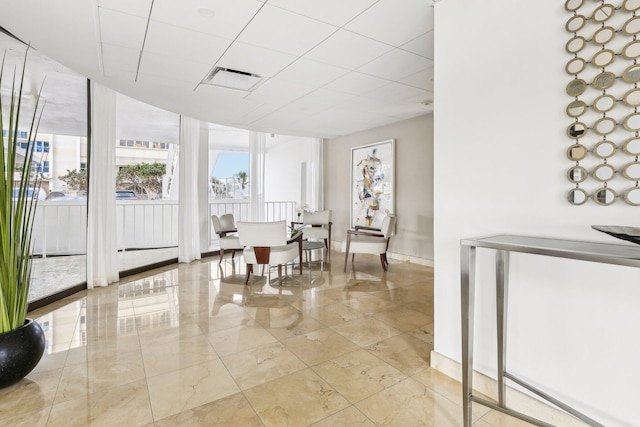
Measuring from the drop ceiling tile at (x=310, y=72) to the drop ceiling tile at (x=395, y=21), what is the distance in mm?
715

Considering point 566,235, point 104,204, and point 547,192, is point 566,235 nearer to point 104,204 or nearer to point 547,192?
point 547,192

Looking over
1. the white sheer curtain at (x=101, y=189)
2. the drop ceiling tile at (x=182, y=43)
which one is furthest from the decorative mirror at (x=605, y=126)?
the white sheer curtain at (x=101, y=189)

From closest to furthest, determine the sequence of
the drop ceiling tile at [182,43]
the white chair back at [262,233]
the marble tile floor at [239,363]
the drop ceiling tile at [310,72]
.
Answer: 1. the marble tile floor at [239,363]
2. the drop ceiling tile at [182,43]
3. the drop ceiling tile at [310,72]
4. the white chair back at [262,233]

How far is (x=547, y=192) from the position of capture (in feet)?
5.23

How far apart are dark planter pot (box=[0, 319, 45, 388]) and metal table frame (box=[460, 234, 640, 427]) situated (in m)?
2.65

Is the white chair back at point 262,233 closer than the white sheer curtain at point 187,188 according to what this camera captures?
Yes

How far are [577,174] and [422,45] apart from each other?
6.10 feet

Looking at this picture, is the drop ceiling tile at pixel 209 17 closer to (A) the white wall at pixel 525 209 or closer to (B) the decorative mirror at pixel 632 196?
(A) the white wall at pixel 525 209

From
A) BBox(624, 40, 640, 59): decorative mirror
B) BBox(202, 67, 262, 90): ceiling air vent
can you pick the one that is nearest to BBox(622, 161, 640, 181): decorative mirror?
BBox(624, 40, 640, 59): decorative mirror

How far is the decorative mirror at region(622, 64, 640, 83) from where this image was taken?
1315mm

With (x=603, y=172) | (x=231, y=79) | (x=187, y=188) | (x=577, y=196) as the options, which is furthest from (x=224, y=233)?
(x=603, y=172)

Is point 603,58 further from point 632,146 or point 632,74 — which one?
point 632,146

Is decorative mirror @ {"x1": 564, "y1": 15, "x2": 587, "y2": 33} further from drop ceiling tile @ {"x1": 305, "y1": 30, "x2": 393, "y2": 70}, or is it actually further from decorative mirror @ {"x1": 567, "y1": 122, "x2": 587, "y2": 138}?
drop ceiling tile @ {"x1": 305, "y1": 30, "x2": 393, "y2": 70}

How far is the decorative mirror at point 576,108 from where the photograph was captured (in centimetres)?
147
